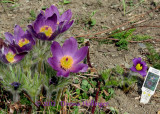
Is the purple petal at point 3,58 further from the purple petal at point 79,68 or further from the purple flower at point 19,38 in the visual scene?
the purple petal at point 79,68

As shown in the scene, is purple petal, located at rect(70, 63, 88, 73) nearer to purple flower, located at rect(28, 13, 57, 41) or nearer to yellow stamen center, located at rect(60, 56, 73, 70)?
yellow stamen center, located at rect(60, 56, 73, 70)

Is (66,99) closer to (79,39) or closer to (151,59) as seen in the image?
(79,39)

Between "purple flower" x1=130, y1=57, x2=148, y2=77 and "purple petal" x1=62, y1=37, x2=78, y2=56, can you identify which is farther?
"purple flower" x1=130, y1=57, x2=148, y2=77

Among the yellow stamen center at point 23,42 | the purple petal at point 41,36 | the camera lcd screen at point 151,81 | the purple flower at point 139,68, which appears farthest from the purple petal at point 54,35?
the camera lcd screen at point 151,81

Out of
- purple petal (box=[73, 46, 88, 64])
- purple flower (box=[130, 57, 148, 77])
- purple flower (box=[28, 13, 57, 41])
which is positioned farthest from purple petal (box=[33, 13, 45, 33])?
purple flower (box=[130, 57, 148, 77])

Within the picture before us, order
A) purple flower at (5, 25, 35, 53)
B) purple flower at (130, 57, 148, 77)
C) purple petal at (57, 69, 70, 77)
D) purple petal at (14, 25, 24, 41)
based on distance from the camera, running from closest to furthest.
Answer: purple petal at (57, 69, 70, 77) < purple flower at (5, 25, 35, 53) < purple petal at (14, 25, 24, 41) < purple flower at (130, 57, 148, 77)

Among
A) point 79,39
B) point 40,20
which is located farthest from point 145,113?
point 40,20

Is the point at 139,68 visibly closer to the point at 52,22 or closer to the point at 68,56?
the point at 68,56
